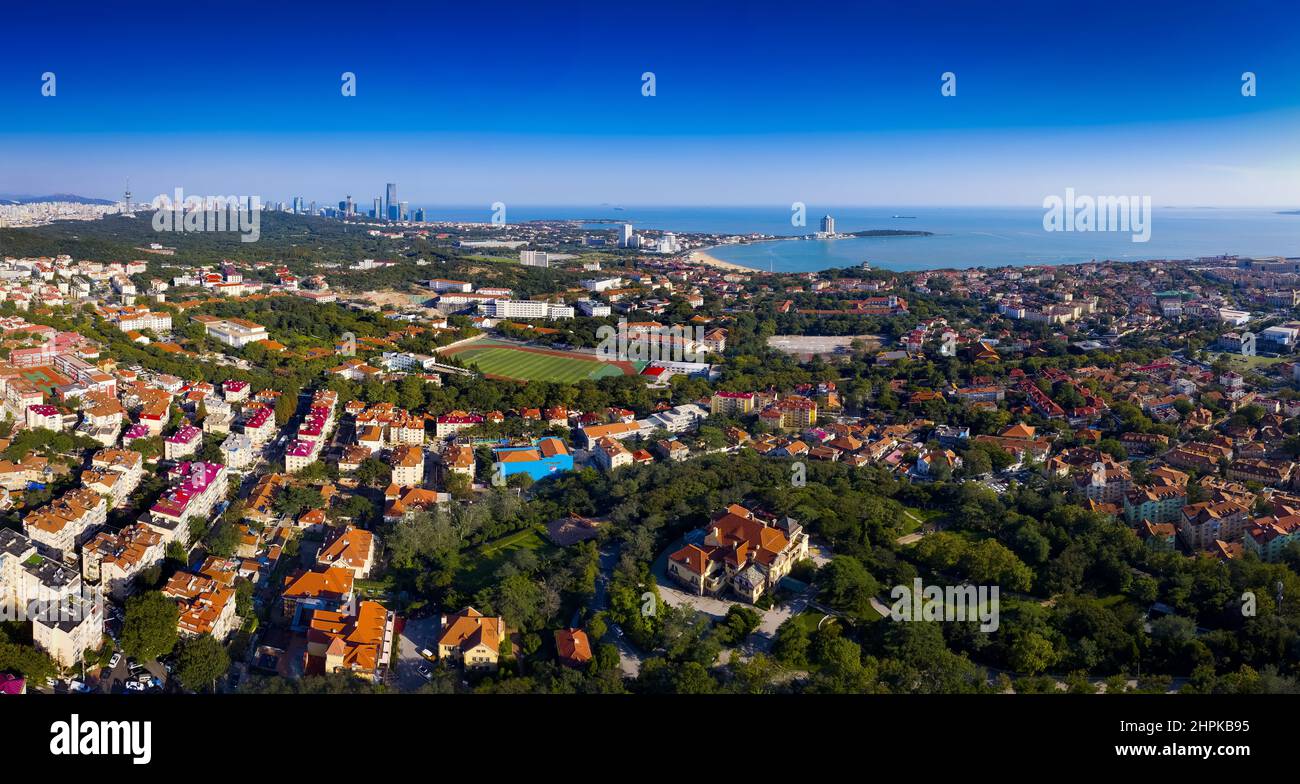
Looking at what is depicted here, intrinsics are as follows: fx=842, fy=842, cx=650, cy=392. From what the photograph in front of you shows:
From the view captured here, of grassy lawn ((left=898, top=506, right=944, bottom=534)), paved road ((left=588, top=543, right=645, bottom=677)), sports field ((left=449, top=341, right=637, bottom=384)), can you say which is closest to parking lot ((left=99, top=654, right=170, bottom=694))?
A: paved road ((left=588, top=543, right=645, bottom=677))

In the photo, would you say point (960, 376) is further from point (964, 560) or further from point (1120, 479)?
point (964, 560)

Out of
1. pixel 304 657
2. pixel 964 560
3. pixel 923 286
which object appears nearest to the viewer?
pixel 304 657

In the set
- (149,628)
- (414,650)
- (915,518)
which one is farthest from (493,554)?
(915,518)

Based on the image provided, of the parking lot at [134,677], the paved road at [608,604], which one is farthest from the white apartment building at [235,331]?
the paved road at [608,604]

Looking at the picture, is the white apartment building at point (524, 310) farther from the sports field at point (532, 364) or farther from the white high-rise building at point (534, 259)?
the white high-rise building at point (534, 259)

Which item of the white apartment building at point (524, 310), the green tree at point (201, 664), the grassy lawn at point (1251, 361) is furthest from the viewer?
the white apartment building at point (524, 310)

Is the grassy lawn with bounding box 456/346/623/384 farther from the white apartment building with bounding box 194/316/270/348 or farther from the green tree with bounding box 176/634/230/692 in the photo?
the green tree with bounding box 176/634/230/692
